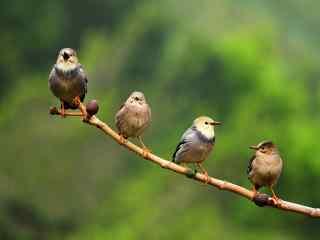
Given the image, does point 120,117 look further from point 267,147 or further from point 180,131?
point 180,131

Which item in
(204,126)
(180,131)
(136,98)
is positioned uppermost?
(180,131)

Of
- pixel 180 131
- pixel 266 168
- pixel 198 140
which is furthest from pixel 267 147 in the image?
pixel 180 131

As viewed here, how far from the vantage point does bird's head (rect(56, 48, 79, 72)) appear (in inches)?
75.3

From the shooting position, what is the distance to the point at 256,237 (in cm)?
684

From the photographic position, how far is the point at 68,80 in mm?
1963

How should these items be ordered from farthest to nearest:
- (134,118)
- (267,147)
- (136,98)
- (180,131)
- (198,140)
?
(180,131), (136,98), (134,118), (198,140), (267,147)

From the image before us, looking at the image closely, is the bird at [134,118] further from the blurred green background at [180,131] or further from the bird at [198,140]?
the blurred green background at [180,131]

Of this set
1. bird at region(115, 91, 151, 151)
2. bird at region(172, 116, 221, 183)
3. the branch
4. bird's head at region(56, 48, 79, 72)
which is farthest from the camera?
bird at region(115, 91, 151, 151)

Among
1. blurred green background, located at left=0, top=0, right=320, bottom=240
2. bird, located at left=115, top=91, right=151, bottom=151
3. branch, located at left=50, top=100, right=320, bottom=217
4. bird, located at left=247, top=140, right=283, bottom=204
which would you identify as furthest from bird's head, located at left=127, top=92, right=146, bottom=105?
blurred green background, located at left=0, top=0, right=320, bottom=240

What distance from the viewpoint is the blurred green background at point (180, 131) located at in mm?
6727

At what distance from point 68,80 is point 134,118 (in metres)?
0.54

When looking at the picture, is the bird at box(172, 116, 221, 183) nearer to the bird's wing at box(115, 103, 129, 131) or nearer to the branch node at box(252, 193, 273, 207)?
the bird's wing at box(115, 103, 129, 131)

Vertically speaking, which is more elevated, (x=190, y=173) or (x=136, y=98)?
(x=136, y=98)

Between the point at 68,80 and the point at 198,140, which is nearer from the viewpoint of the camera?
the point at 68,80
